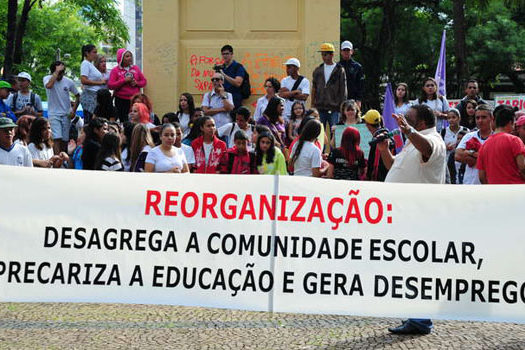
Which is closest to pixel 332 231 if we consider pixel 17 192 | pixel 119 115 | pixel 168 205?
pixel 168 205

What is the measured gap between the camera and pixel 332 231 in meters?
6.30

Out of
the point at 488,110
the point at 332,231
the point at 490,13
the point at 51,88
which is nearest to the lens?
the point at 332,231

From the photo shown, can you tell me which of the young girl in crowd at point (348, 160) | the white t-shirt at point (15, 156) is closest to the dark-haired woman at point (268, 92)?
the young girl in crowd at point (348, 160)

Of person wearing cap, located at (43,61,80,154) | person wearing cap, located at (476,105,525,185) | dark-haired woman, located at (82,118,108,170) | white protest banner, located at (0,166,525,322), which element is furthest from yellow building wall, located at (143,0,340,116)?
white protest banner, located at (0,166,525,322)

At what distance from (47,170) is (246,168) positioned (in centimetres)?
379

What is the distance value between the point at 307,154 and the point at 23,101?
6.42m

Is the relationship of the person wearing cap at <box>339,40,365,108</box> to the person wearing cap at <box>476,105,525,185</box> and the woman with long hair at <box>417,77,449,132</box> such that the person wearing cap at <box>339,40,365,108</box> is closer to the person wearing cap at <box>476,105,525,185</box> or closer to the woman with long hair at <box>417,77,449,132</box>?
the woman with long hair at <box>417,77,449,132</box>

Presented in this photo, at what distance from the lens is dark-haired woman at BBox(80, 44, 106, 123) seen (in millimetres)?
13648

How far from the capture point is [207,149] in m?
10.5

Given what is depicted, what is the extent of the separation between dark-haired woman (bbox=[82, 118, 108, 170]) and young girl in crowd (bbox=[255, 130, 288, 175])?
74.8 inches

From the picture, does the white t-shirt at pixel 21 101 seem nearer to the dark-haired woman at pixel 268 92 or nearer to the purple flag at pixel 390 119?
the dark-haired woman at pixel 268 92

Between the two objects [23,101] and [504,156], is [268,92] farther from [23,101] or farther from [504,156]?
[504,156]

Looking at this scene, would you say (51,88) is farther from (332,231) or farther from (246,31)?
(332,231)

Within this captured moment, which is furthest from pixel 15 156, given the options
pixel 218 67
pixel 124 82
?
pixel 218 67
